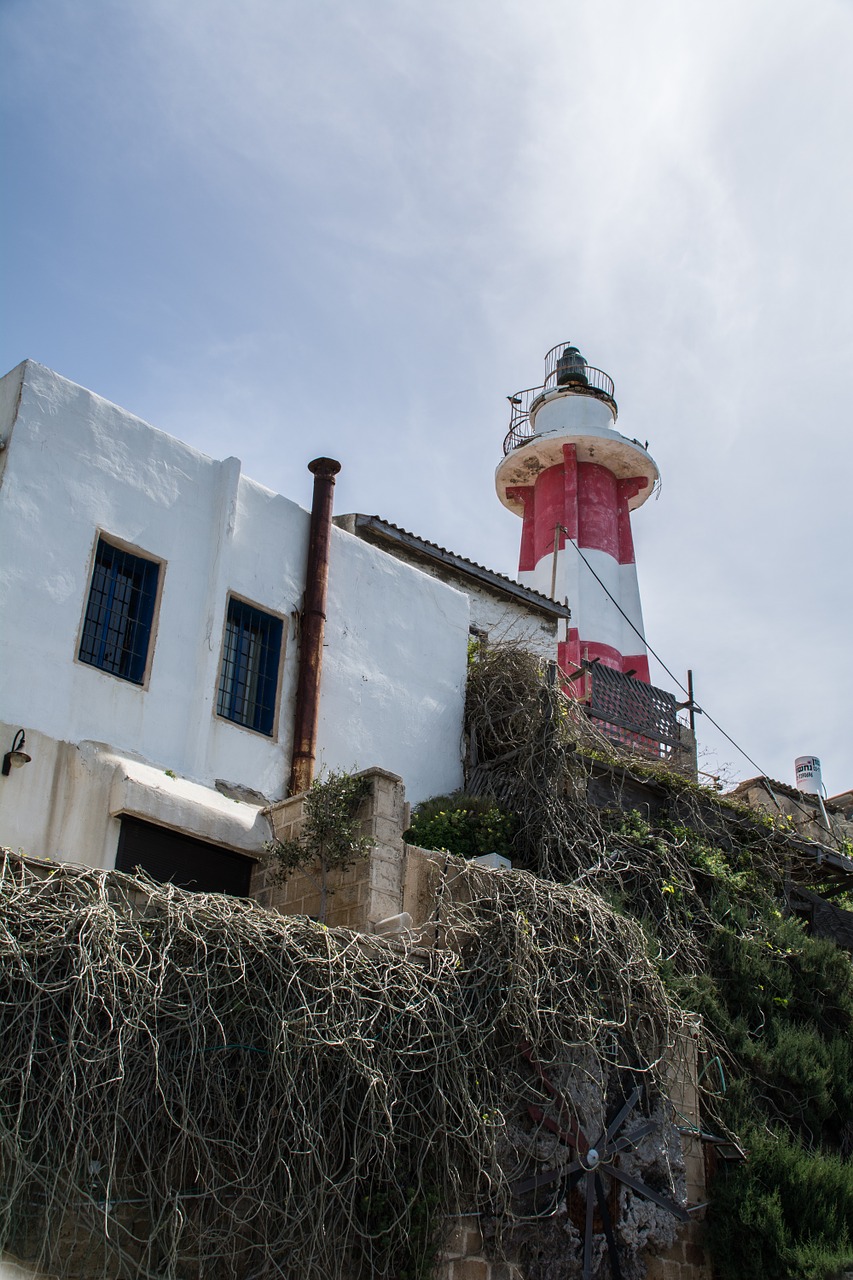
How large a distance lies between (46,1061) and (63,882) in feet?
3.52

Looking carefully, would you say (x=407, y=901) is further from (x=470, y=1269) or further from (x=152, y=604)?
(x=152, y=604)

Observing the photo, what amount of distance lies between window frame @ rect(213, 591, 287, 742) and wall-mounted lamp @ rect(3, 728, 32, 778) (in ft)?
6.45

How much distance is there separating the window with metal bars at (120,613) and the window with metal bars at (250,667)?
2.94 ft

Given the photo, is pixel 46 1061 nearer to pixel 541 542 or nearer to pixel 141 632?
pixel 141 632

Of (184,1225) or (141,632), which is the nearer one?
(184,1225)

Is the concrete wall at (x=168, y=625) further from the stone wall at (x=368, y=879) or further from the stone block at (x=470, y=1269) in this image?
the stone block at (x=470, y=1269)

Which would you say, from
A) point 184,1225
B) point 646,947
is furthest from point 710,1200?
point 184,1225

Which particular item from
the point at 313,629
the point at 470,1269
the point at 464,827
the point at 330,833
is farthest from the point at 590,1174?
the point at 313,629

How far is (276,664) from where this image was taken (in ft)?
38.7

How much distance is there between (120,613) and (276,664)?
1710mm

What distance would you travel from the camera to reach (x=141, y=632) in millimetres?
10781

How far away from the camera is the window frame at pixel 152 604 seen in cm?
1020

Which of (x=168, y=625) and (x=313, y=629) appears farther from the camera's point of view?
(x=313, y=629)

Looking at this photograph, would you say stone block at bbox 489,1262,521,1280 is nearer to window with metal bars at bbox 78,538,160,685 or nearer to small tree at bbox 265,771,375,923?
small tree at bbox 265,771,375,923
